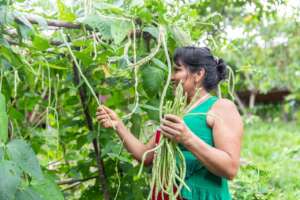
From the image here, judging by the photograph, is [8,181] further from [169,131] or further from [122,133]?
[122,133]

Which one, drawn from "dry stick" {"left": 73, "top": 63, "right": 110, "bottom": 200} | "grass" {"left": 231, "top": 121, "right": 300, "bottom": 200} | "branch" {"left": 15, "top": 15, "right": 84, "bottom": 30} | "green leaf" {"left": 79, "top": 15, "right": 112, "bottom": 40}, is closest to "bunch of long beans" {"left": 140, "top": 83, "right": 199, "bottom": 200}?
"green leaf" {"left": 79, "top": 15, "right": 112, "bottom": 40}

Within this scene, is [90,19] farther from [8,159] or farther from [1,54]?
[8,159]

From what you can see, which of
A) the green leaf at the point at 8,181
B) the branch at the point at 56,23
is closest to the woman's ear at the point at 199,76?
the branch at the point at 56,23

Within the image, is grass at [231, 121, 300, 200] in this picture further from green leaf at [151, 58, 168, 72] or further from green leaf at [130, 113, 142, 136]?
green leaf at [151, 58, 168, 72]

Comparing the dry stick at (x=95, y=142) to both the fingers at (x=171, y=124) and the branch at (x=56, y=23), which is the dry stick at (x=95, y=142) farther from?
the fingers at (x=171, y=124)

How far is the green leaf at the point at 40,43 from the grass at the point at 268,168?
1.04 m

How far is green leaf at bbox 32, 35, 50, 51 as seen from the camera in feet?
5.51

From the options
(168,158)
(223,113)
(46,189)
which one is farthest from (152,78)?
(46,189)

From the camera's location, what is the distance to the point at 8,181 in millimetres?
1308

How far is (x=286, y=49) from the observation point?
11.2 meters

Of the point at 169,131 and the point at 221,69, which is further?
the point at 221,69

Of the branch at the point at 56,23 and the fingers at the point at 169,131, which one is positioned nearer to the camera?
the fingers at the point at 169,131

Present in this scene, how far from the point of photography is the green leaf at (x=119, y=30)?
5.19 ft

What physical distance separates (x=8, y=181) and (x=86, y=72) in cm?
72
